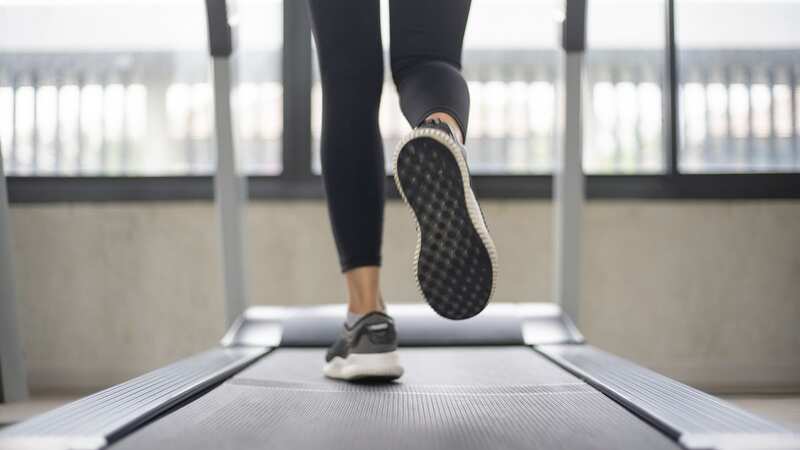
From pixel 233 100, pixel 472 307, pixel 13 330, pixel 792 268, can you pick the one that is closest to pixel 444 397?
pixel 472 307

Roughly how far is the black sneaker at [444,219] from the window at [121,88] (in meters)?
1.56

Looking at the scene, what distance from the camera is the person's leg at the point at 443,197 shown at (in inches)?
33.2

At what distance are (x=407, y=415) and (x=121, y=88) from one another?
6.31 ft

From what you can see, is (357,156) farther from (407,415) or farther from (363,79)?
(407,415)

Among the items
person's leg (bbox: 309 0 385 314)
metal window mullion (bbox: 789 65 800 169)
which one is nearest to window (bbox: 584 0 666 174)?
metal window mullion (bbox: 789 65 800 169)

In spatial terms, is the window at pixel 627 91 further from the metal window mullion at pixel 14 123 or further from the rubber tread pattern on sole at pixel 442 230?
the metal window mullion at pixel 14 123

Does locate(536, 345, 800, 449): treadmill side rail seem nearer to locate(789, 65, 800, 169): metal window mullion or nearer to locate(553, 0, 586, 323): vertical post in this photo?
locate(553, 0, 586, 323): vertical post

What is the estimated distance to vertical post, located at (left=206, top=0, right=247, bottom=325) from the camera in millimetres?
1797

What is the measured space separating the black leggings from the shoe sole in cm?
14

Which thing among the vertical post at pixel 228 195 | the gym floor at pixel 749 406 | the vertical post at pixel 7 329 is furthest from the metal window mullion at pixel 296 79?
the gym floor at pixel 749 406

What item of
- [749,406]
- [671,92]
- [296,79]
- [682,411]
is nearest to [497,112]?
[671,92]

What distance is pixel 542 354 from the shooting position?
4.77ft

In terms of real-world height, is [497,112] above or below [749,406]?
above

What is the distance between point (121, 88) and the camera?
2.37 m
